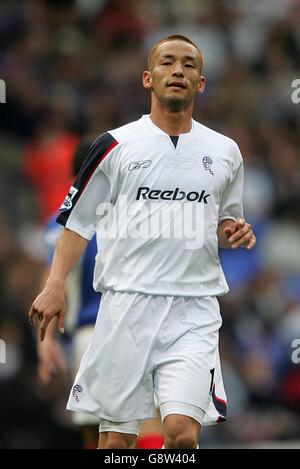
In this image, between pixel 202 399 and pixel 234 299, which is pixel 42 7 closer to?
pixel 234 299

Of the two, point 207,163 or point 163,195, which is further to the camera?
point 207,163

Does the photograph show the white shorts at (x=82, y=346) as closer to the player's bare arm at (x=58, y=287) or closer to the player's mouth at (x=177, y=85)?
the player's bare arm at (x=58, y=287)

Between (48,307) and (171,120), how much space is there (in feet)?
3.73

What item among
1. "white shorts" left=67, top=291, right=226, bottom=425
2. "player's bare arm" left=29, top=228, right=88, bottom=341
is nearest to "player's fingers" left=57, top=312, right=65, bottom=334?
"player's bare arm" left=29, top=228, right=88, bottom=341

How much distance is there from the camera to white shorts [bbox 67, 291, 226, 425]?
630 cm

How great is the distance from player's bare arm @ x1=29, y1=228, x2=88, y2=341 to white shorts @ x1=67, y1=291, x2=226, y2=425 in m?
0.26

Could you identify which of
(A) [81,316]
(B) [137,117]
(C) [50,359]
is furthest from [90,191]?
(B) [137,117]

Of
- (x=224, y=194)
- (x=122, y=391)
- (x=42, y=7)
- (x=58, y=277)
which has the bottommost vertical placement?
(x=122, y=391)

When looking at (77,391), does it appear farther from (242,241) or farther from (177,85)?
(177,85)

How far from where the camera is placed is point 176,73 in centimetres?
641

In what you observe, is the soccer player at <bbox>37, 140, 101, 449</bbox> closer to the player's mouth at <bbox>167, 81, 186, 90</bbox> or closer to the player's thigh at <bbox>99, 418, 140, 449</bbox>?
the player's thigh at <bbox>99, 418, 140, 449</bbox>
